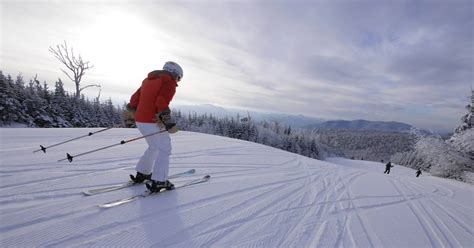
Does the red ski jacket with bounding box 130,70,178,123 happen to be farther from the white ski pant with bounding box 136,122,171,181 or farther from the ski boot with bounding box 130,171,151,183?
the ski boot with bounding box 130,171,151,183

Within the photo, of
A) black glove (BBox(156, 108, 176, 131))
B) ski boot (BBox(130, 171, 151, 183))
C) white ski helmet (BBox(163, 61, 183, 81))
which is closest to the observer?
black glove (BBox(156, 108, 176, 131))

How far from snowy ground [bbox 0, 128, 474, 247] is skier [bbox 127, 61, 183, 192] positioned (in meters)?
0.38

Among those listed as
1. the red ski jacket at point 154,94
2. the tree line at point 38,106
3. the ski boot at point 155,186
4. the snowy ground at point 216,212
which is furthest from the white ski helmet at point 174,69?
the tree line at point 38,106

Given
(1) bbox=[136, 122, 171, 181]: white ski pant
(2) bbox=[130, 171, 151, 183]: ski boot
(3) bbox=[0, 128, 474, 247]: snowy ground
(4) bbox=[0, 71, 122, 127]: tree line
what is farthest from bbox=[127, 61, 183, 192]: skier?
(4) bbox=[0, 71, 122, 127]: tree line

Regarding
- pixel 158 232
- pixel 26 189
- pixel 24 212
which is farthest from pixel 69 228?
pixel 26 189

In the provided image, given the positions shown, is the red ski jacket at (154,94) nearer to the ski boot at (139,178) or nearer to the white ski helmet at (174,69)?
the white ski helmet at (174,69)

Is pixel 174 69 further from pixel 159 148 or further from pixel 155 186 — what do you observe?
pixel 155 186

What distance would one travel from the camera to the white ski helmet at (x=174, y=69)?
148 inches

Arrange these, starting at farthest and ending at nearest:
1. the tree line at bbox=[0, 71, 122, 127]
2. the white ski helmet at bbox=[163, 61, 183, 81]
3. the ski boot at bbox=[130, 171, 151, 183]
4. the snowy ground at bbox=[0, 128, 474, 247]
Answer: the tree line at bbox=[0, 71, 122, 127] → the ski boot at bbox=[130, 171, 151, 183] → the white ski helmet at bbox=[163, 61, 183, 81] → the snowy ground at bbox=[0, 128, 474, 247]

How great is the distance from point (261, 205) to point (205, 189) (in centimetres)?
104

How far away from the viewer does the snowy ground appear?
2506mm

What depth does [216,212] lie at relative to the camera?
3217 mm

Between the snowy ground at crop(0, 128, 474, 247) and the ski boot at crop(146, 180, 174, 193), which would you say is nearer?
the snowy ground at crop(0, 128, 474, 247)

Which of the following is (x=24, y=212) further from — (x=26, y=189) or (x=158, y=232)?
(x=158, y=232)
